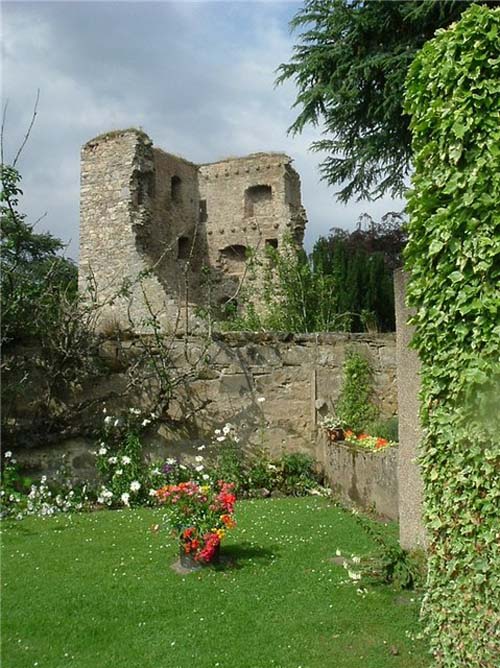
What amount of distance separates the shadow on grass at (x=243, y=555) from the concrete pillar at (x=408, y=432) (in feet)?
3.70

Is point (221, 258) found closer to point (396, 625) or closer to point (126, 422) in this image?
point (126, 422)

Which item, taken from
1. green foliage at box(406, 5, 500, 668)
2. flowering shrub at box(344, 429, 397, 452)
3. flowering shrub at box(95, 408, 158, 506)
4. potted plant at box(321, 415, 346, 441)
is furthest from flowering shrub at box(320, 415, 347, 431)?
green foliage at box(406, 5, 500, 668)

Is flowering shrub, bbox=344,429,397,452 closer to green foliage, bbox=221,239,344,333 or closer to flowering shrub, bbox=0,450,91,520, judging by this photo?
flowering shrub, bbox=0,450,91,520

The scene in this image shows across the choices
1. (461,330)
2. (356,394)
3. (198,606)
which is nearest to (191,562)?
(198,606)

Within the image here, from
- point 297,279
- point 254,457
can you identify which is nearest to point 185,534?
point 254,457

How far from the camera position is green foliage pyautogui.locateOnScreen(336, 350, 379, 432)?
8.89 m

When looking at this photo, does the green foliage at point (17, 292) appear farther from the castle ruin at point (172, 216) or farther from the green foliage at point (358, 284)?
the castle ruin at point (172, 216)

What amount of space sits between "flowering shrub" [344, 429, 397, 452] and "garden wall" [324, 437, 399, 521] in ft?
0.43

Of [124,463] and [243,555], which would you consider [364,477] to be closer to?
[243,555]

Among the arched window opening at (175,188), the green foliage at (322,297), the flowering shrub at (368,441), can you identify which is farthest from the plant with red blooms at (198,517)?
the arched window opening at (175,188)

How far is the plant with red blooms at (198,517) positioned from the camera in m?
4.93

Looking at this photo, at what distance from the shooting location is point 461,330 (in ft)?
10.2

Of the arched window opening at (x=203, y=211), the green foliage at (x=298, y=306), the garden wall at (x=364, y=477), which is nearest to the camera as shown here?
the garden wall at (x=364, y=477)

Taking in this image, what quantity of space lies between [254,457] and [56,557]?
375 centimetres
